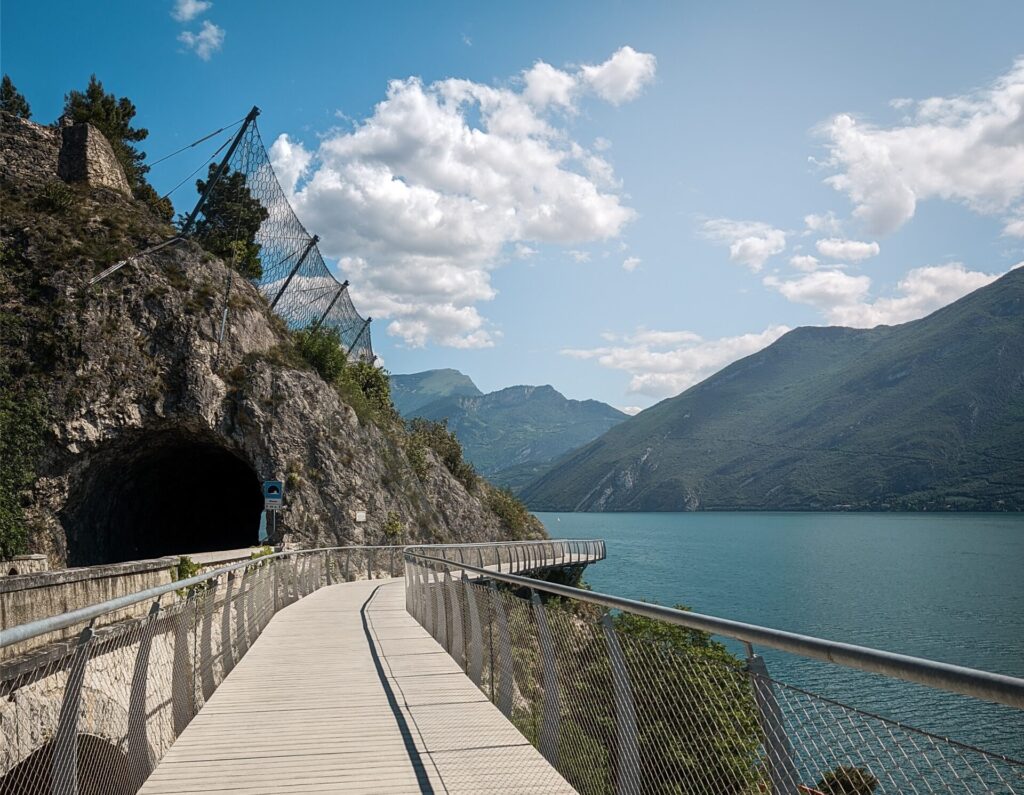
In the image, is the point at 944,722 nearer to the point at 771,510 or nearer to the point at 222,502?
the point at 222,502

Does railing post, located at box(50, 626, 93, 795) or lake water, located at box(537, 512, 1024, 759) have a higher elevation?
railing post, located at box(50, 626, 93, 795)

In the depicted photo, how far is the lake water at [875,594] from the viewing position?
24172 mm

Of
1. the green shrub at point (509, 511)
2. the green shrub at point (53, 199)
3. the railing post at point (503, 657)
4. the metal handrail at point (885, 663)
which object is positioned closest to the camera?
the metal handrail at point (885, 663)

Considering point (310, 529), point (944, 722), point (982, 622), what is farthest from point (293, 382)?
point (982, 622)

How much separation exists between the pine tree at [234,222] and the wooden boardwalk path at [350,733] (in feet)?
111

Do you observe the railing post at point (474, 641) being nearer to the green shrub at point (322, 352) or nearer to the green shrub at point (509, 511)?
the green shrub at point (322, 352)

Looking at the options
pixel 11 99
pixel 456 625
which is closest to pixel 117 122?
pixel 11 99

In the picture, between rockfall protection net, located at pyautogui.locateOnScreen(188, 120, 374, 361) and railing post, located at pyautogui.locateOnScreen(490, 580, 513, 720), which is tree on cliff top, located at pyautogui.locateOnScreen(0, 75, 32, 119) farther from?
railing post, located at pyautogui.locateOnScreen(490, 580, 513, 720)

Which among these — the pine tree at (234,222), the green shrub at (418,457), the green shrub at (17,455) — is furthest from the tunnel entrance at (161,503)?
the pine tree at (234,222)

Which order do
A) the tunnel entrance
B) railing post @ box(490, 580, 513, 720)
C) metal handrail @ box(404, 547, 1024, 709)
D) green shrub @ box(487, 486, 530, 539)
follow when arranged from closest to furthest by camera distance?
metal handrail @ box(404, 547, 1024, 709) → railing post @ box(490, 580, 513, 720) → the tunnel entrance → green shrub @ box(487, 486, 530, 539)

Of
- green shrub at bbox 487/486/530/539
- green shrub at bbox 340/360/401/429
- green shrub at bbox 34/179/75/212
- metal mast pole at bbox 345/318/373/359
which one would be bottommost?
green shrub at bbox 487/486/530/539

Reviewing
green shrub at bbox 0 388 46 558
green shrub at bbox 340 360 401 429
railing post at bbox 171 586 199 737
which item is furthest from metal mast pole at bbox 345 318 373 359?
railing post at bbox 171 586 199 737

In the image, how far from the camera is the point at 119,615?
11.6 meters

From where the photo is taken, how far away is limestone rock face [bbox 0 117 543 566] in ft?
96.4
